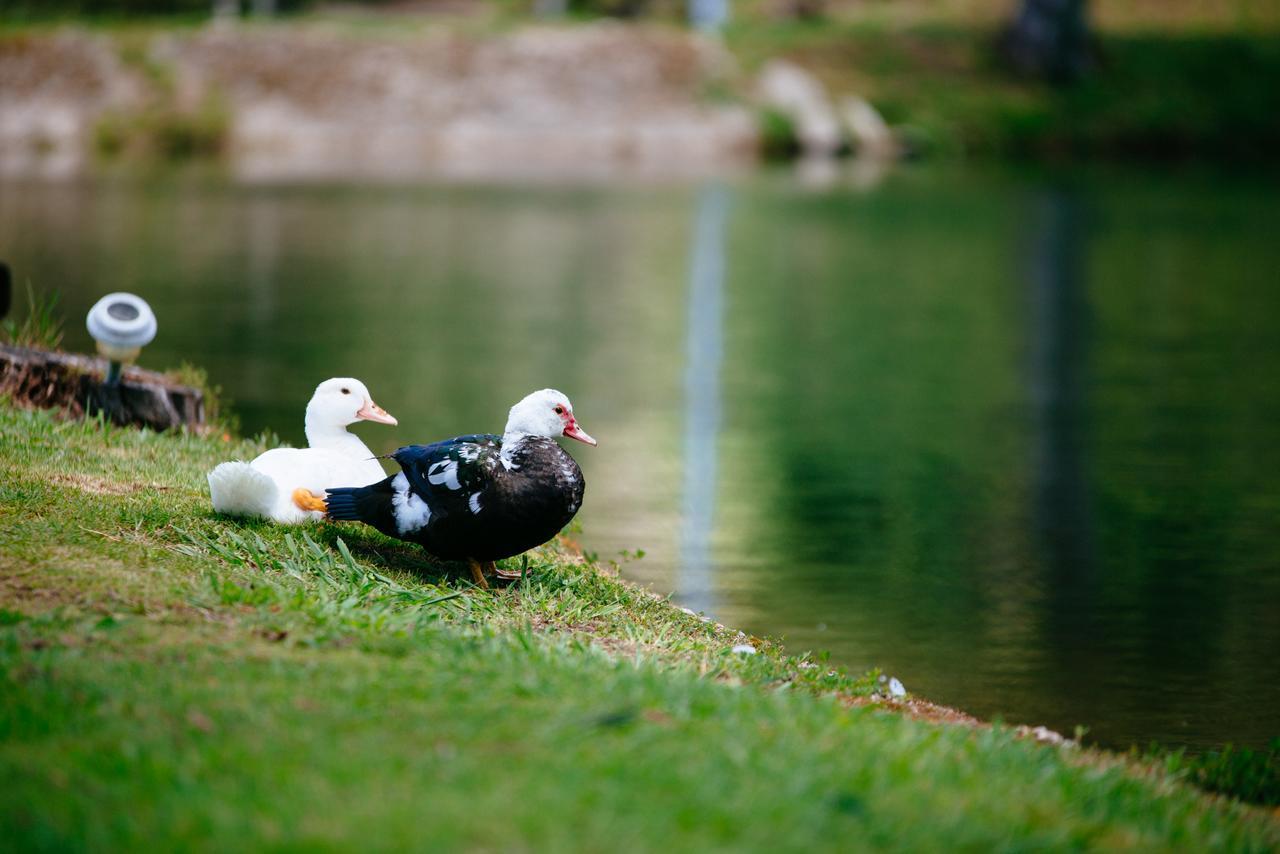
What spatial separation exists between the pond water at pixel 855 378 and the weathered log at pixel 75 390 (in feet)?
7.91

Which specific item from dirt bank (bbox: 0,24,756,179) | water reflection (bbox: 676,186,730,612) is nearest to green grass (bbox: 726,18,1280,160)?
dirt bank (bbox: 0,24,756,179)

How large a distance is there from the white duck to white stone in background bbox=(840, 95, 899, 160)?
41574 millimetres

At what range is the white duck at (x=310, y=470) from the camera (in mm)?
7332

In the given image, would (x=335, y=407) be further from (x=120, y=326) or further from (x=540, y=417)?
(x=120, y=326)

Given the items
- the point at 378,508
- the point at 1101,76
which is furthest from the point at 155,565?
the point at 1101,76

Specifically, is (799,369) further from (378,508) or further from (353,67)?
(353,67)

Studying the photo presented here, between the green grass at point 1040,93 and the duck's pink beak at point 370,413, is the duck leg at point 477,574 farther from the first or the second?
the green grass at point 1040,93

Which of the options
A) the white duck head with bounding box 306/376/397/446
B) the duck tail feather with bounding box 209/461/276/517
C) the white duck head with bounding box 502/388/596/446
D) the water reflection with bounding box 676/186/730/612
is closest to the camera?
the duck tail feather with bounding box 209/461/276/517

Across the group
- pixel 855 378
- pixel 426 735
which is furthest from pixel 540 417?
pixel 855 378

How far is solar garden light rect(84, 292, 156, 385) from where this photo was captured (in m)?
9.38

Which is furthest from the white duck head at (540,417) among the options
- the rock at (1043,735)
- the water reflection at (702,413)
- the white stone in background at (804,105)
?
the white stone in background at (804,105)

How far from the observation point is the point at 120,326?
938 cm

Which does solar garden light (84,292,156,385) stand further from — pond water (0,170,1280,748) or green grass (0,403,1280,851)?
pond water (0,170,1280,748)

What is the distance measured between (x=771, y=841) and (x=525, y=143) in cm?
4507
